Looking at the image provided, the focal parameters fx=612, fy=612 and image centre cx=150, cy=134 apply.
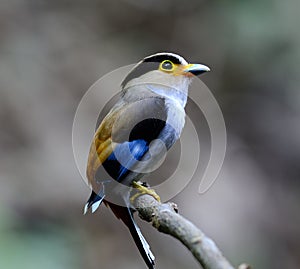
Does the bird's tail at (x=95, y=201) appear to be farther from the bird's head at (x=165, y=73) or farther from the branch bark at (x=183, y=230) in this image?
→ the bird's head at (x=165, y=73)

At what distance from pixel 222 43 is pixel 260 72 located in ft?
1.52

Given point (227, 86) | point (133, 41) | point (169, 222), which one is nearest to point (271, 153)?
point (227, 86)

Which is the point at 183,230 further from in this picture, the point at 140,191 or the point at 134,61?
the point at 134,61

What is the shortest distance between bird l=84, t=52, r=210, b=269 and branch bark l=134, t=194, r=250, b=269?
74 millimetres

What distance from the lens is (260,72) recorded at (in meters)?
5.91

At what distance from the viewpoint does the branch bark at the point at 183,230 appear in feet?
3.73

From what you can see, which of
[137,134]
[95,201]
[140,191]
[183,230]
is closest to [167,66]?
[137,134]

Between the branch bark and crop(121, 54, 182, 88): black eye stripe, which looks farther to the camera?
crop(121, 54, 182, 88): black eye stripe

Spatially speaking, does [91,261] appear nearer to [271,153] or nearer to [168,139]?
[271,153]

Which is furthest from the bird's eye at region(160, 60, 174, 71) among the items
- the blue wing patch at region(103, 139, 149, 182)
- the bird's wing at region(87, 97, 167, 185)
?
the blue wing patch at region(103, 139, 149, 182)

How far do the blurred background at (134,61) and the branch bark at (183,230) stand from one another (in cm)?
255

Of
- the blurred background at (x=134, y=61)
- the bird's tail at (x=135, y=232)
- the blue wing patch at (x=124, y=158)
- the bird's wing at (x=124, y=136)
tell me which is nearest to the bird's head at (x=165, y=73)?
the bird's wing at (x=124, y=136)

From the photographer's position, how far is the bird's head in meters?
2.05

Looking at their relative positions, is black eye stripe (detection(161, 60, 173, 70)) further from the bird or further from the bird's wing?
the bird's wing
